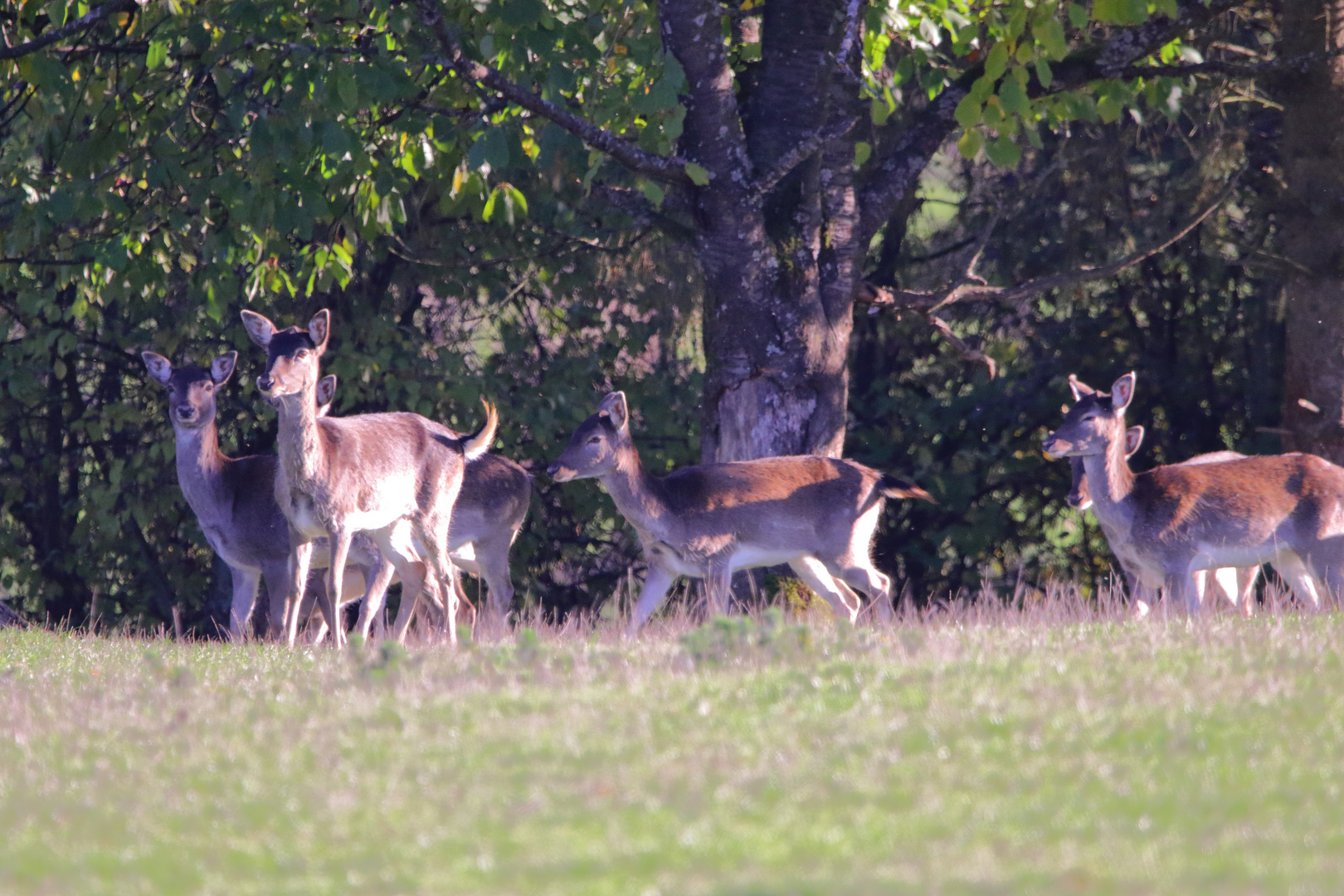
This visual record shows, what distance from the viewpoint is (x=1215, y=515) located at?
1102 cm

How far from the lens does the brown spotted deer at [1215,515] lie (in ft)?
36.2

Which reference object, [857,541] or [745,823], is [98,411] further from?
[745,823]

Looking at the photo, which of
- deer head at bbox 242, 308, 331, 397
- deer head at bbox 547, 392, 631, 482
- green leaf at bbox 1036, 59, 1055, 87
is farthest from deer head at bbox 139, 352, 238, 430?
green leaf at bbox 1036, 59, 1055, 87

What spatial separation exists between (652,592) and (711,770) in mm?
5664

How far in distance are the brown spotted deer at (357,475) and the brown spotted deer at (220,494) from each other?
668 mm

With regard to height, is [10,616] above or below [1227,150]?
below

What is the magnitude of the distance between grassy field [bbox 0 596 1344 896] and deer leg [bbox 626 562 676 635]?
2.63 m

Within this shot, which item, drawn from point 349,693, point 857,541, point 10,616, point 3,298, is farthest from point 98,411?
point 349,693

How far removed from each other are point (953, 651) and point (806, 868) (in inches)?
129

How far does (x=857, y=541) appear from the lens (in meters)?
11.4

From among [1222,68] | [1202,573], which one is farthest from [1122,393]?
[1222,68]

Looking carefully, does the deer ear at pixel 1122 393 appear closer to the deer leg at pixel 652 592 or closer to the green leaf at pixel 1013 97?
the green leaf at pixel 1013 97

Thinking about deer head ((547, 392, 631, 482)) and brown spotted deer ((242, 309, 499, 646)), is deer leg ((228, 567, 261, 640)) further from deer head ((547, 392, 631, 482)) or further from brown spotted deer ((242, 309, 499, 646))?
deer head ((547, 392, 631, 482))

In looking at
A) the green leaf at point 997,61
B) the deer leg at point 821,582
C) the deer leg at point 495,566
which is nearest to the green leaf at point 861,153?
the green leaf at point 997,61
